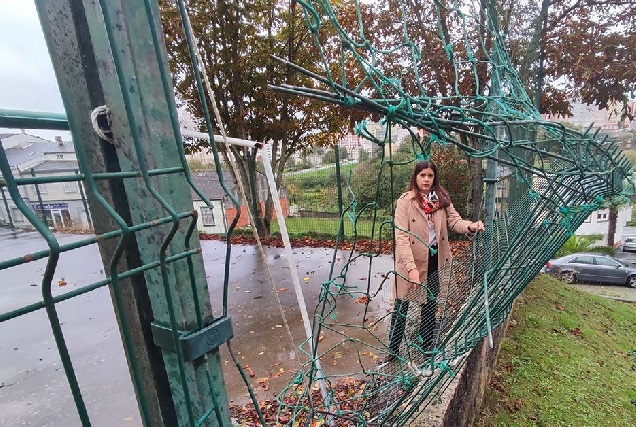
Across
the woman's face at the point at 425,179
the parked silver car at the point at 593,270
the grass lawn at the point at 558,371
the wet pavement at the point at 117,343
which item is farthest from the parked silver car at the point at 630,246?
the woman's face at the point at 425,179

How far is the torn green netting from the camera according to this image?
48.8 inches

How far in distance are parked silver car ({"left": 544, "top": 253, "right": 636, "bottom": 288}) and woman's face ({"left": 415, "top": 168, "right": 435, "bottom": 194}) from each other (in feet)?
42.8

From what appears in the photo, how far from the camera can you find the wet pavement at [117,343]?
2.80 m

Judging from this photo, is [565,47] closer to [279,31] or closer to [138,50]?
[279,31]

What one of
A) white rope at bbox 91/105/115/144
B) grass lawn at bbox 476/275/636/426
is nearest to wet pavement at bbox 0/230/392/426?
white rope at bbox 91/105/115/144

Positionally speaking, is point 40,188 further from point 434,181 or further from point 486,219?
point 486,219

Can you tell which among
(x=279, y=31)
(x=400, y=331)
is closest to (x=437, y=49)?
(x=279, y=31)

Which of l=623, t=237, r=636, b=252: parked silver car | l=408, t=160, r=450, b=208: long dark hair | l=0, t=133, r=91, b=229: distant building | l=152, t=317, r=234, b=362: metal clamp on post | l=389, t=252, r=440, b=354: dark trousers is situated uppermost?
l=0, t=133, r=91, b=229: distant building

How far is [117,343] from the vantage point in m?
3.71

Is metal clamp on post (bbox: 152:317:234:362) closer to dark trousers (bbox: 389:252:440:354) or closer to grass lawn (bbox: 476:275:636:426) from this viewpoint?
dark trousers (bbox: 389:252:440:354)

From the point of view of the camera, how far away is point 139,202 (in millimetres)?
854

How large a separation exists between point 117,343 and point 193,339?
3.48 m

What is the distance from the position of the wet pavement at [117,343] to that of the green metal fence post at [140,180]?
0.68m

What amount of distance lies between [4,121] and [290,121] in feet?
23.6
